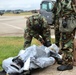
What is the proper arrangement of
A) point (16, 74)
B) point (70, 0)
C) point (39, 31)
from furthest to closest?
point (39, 31)
point (70, 0)
point (16, 74)

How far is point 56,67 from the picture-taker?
6195 millimetres

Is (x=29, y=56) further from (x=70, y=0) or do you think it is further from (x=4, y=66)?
(x=70, y=0)

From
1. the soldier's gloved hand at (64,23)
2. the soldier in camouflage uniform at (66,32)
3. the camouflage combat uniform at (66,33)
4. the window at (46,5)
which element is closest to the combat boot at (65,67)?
the soldier in camouflage uniform at (66,32)

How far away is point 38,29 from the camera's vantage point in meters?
6.75

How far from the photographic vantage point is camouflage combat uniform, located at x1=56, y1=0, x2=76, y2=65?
586 cm

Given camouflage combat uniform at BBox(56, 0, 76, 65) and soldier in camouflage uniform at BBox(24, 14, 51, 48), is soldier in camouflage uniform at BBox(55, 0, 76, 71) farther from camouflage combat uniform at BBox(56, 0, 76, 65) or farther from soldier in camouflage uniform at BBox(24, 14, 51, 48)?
soldier in camouflage uniform at BBox(24, 14, 51, 48)

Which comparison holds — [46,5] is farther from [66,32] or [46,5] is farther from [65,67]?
[65,67]

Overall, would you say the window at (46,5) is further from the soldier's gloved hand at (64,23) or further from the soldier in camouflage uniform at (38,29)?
the soldier's gloved hand at (64,23)

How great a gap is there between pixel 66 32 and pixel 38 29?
0.97 meters

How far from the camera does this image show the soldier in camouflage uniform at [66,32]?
5863 mm

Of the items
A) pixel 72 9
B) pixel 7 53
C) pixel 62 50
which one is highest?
pixel 72 9

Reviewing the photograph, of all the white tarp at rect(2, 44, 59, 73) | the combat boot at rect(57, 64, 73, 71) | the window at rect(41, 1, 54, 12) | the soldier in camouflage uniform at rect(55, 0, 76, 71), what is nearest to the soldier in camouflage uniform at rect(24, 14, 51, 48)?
the soldier in camouflage uniform at rect(55, 0, 76, 71)

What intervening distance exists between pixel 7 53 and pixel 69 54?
254 centimetres

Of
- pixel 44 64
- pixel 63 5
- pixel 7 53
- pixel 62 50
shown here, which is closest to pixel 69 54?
pixel 62 50
